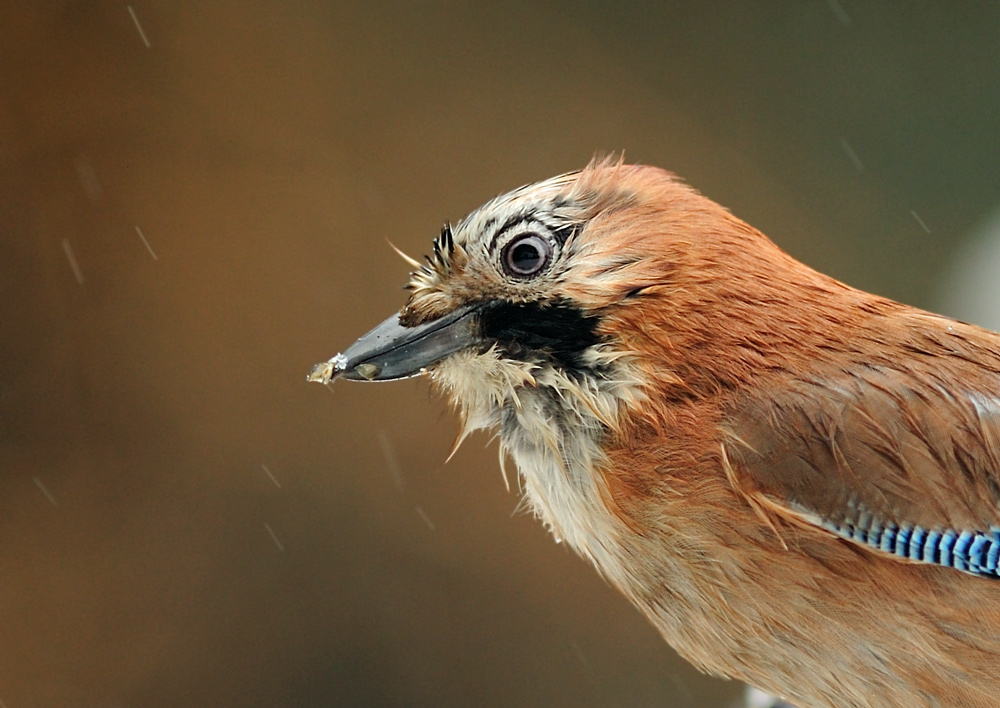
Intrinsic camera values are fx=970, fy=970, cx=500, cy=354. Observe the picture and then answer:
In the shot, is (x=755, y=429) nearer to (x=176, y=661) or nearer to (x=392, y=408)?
(x=392, y=408)

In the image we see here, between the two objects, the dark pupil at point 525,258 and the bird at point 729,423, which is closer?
the bird at point 729,423

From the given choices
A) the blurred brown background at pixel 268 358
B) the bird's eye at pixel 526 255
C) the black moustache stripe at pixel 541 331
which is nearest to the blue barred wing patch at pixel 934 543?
the black moustache stripe at pixel 541 331

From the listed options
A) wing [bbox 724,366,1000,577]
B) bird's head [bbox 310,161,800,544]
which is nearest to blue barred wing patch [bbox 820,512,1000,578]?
wing [bbox 724,366,1000,577]

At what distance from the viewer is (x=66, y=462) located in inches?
183

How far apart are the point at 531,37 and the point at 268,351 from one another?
2221 mm

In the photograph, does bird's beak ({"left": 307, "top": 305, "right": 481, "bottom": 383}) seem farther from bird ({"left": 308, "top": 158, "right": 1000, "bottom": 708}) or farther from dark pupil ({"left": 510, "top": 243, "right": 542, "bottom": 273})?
dark pupil ({"left": 510, "top": 243, "right": 542, "bottom": 273})

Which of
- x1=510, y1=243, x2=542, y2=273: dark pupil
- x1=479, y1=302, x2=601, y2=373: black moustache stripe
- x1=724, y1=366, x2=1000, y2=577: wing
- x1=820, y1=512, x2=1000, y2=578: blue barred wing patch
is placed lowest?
x1=820, y1=512, x2=1000, y2=578: blue barred wing patch

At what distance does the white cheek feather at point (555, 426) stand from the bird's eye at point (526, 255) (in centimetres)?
19

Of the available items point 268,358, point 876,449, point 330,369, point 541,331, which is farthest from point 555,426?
point 268,358

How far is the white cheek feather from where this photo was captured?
1930 millimetres

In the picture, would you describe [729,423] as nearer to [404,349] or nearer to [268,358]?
[404,349]

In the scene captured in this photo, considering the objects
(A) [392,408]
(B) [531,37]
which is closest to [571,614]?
(A) [392,408]

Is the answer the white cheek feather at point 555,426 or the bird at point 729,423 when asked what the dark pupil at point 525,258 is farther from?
the white cheek feather at point 555,426

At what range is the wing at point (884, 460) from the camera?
1.72 m
